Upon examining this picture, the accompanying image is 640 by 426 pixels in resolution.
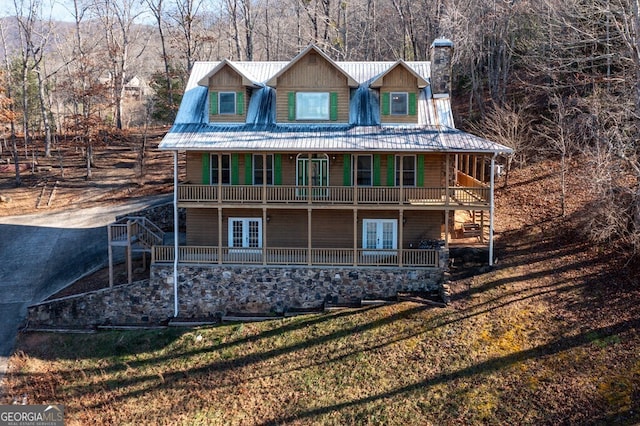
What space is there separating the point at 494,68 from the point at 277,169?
24.4 meters

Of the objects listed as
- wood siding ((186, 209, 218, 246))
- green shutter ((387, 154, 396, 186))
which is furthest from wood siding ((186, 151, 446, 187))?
wood siding ((186, 209, 218, 246))

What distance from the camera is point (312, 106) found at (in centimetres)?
2317

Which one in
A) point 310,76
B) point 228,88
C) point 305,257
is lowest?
point 305,257

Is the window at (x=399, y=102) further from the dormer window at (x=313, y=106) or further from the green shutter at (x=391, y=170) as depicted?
the dormer window at (x=313, y=106)

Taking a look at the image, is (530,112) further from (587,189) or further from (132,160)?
(132,160)

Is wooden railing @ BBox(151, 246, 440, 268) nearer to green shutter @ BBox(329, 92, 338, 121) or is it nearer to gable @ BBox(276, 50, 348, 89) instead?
green shutter @ BBox(329, 92, 338, 121)

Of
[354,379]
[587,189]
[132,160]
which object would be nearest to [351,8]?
[132,160]

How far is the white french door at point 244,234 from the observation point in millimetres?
23156

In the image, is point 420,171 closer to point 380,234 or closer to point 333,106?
point 380,234

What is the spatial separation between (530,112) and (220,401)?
86.4 ft

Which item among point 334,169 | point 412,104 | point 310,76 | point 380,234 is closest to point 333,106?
point 310,76

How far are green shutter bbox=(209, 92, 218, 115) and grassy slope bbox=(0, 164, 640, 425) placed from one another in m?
9.45

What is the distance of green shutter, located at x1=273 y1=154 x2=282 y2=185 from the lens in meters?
22.8

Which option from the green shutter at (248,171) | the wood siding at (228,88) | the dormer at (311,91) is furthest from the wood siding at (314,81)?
the green shutter at (248,171)
